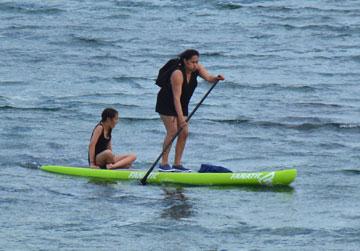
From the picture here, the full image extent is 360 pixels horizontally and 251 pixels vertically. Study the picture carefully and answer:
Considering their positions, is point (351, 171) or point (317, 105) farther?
point (317, 105)

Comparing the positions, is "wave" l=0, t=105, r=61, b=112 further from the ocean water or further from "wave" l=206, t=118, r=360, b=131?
"wave" l=206, t=118, r=360, b=131

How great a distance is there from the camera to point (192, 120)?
24422mm

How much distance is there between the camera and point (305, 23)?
36031mm

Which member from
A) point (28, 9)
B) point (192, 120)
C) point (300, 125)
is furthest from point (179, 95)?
point (28, 9)

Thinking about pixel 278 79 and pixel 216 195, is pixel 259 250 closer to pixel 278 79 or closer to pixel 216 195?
pixel 216 195

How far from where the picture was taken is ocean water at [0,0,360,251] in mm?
15766

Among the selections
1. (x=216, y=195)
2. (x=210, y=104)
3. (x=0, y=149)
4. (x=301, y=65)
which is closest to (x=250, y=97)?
(x=210, y=104)

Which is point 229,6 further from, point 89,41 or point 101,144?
point 101,144

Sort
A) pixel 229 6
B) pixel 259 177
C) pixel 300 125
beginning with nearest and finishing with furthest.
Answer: pixel 259 177 < pixel 300 125 < pixel 229 6

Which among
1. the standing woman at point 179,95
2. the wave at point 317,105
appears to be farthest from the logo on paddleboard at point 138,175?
the wave at point 317,105

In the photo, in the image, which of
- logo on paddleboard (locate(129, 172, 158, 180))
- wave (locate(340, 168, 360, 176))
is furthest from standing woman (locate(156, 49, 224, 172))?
wave (locate(340, 168, 360, 176))

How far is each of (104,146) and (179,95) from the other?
1337 mm

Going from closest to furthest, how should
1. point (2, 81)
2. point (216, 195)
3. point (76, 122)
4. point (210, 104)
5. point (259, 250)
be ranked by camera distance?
point (259, 250) → point (216, 195) → point (76, 122) → point (210, 104) → point (2, 81)

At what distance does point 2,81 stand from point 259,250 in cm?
1426
